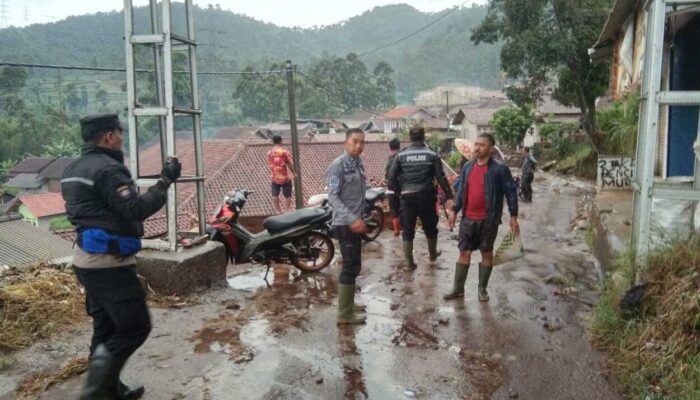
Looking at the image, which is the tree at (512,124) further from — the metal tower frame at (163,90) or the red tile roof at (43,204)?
the red tile roof at (43,204)

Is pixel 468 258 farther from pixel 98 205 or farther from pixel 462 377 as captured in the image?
pixel 98 205

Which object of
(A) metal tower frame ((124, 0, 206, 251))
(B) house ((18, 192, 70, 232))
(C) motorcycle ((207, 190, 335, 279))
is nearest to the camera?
(A) metal tower frame ((124, 0, 206, 251))

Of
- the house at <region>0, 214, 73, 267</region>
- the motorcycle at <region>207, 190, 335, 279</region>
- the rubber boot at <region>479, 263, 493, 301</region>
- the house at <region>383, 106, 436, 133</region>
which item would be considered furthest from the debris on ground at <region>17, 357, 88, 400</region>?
the house at <region>383, 106, 436, 133</region>

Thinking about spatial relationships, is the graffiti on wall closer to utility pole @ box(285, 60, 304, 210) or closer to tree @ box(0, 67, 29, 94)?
utility pole @ box(285, 60, 304, 210)

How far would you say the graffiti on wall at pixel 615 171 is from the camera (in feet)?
35.6

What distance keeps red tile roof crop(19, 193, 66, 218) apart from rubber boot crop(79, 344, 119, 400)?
138 ft

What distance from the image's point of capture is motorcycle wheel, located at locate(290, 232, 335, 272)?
6770 mm

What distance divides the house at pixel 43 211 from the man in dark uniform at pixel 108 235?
40.3 m

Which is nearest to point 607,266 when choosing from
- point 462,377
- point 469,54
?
point 462,377

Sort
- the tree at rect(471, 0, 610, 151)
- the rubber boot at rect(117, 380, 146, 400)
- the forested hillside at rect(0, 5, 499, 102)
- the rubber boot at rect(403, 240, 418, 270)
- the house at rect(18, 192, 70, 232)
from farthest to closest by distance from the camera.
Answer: the forested hillside at rect(0, 5, 499, 102) → the house at rect(18, 192, 70, 232) → the tree at rect(471, 0, 610, 151) → the rubber boot at rect(403, 240, 418, 270) → the rubber boot at rect(117, 380, 146, 400)

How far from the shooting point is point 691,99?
3.93m

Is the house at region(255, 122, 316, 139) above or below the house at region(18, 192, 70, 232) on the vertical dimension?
above

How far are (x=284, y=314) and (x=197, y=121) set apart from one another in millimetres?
2298

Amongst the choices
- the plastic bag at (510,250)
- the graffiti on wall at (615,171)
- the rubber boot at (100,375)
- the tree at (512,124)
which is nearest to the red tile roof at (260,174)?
the graffiti on wall at (615,171)
